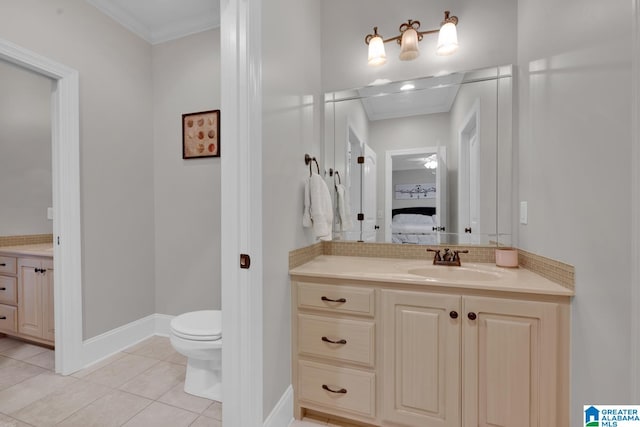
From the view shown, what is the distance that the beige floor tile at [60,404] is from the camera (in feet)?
4.83

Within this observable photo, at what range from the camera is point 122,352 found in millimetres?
2209

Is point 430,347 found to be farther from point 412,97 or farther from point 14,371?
point 14,371

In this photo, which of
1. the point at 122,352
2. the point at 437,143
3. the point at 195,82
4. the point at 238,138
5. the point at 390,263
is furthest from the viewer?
the point at 195,82

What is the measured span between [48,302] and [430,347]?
8.96 ft

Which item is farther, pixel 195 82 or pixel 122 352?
pixel 195 82

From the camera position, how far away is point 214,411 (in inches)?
61.9

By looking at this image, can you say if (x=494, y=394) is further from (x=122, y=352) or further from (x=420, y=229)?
(x=122, y=352)

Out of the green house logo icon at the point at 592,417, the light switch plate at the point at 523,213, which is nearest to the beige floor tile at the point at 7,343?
the green house logo icon at the point at 592,417

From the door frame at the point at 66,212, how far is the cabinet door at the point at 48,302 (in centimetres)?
35

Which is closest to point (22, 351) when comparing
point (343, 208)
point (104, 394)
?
point (104, 394)

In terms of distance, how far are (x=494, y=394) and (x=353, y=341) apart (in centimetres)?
63

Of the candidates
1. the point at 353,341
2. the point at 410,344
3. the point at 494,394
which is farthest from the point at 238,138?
the point at 494,394

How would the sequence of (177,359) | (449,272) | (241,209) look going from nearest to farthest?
1. (241,209)
2. (449,272)
3. (177,359)

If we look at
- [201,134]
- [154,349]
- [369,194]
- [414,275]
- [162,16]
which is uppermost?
[162,16]
